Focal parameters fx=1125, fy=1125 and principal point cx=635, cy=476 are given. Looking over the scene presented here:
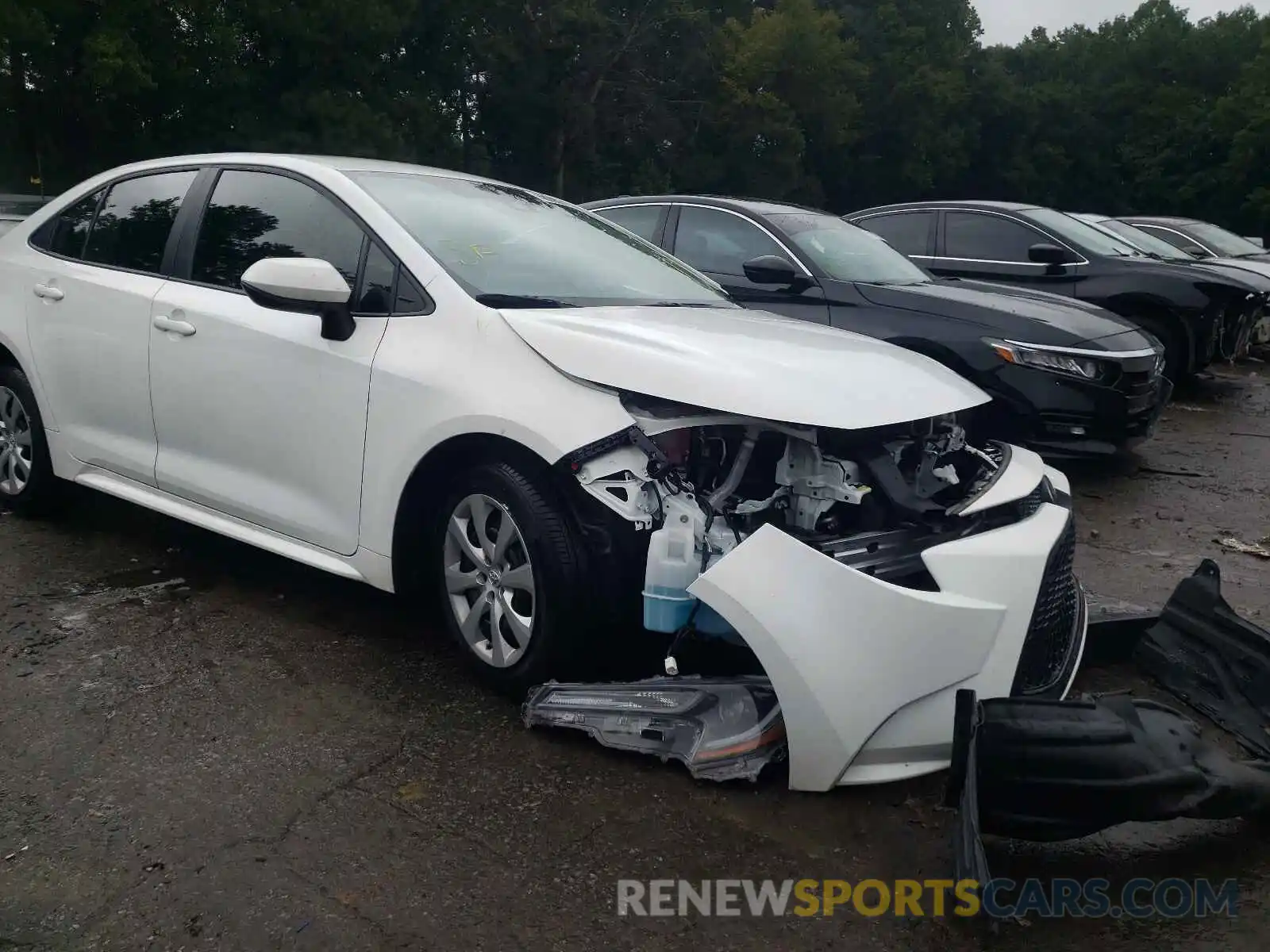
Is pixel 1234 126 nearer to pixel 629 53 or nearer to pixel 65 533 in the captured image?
pixel 629 53

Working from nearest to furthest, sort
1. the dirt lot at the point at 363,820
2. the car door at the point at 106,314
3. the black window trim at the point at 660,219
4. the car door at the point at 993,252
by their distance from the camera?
the dirt lot at the point at 363,820, the car door at the point at 106,314, the black window trim at the point at 660,219, the car door at the point at 993,252

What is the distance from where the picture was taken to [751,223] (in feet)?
22.3

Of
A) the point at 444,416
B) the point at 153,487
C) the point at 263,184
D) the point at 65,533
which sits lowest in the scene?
the point at 65,533

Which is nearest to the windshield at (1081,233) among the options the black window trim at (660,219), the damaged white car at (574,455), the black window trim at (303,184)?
the black window trim at (660,219)

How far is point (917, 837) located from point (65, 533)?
383 cm

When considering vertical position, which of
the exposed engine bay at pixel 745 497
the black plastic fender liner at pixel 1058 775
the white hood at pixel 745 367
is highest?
the white hood at pixel 745 367

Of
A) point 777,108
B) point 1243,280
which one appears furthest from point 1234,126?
point 1243,280

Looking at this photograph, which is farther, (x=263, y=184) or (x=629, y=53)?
(x=629, y=53)

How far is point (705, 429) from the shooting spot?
3.14 m

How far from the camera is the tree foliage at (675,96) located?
26328 millimetres

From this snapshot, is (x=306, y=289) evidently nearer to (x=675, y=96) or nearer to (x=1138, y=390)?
(x=1138, y=390)

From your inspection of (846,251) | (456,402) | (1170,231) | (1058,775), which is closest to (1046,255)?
(846,251)

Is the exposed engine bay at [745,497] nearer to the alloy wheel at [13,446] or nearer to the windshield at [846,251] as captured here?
the alloy wheel at [13,446]

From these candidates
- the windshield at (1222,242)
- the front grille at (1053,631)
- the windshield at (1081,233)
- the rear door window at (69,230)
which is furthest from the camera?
the windshield at (1222,242)
